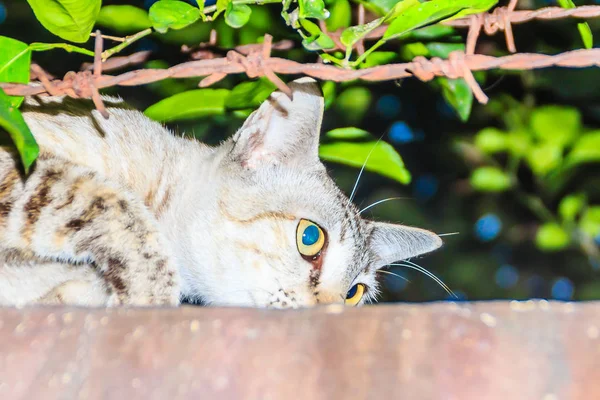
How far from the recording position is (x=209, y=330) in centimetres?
88

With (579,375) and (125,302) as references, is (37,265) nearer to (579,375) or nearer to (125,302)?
(125,302)

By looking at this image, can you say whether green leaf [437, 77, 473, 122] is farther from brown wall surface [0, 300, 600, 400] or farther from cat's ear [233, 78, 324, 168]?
brown wall surface [0, 300, 600, 400]

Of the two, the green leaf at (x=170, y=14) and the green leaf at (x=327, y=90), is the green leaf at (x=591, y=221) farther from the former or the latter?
the green leaf at (x=170, y=14)

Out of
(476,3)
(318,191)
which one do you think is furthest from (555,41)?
(476,3)

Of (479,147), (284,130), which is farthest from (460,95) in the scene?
(479,147)

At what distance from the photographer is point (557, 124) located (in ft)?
7.39

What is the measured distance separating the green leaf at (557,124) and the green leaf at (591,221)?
599 millimetres

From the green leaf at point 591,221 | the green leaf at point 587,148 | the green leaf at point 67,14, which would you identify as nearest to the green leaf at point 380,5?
the green leaf at point 67,14

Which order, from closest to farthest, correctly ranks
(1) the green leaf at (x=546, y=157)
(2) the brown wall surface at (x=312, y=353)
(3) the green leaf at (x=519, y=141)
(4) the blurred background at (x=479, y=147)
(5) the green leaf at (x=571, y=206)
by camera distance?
1. (2) the brown wall surface at (x=312, y=353)
2. (4) the blurred background at (x=479, y=147)
3. (1) the green leaf at (x=546, y=157)
4. (3) the green leaf at (x=519, y=141)
5. (5) the green leaf at (x=571, y=206)

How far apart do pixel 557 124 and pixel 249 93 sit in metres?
1.20

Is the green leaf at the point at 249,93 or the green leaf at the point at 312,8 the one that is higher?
the green leaf at the point at 312,8

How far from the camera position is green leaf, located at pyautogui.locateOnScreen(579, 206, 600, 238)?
9.00ft

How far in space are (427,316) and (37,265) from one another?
4.31 feet

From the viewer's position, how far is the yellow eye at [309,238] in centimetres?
199
